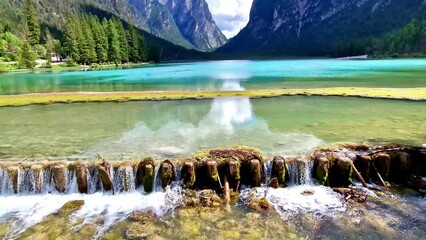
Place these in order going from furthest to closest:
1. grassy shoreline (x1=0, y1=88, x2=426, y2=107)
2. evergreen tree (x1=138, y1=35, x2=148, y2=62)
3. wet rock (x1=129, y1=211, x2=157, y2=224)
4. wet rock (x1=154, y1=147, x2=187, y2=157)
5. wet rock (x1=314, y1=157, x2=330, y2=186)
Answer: evergreen tree (x1=138, y1=35, x2=148, y2=62) < grassy shoreline (x1=0, y1=88, x2=426, y2=107) < wet rock (x1=154, y1=147, x2=187, y2=157) < wet rock (x1=314, y1=157, x2=330, y2=186) < wet rock (x1=129, y1=211, x2=157, y2=224)

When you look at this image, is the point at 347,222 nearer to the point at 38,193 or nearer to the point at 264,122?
the point at 38,193

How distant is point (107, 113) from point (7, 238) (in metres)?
22.9

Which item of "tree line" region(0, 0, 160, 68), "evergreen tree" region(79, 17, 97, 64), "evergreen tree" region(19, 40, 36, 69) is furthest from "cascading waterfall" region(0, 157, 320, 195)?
"evergreen tree" region(79, 17, 97, 64)

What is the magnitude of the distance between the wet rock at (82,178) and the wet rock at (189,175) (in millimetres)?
4413

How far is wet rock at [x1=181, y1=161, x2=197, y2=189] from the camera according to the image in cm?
1575

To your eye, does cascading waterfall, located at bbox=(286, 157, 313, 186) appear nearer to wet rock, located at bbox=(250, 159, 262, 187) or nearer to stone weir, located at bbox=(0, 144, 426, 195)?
stone weir, located at bbox=(0, 144, 426, 195)

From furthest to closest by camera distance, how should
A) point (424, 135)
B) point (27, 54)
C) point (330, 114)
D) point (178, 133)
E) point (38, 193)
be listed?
point (27, 54) < point (330, 114) < point (178, 133) < point (424, 135) < point (38, 193)

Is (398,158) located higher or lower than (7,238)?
higher

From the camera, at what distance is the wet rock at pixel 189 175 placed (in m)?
15.8

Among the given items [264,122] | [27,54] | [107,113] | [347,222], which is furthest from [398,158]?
[27,54]

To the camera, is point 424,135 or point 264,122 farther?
point 264,122

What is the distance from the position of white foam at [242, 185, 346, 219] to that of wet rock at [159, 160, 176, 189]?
3.88 meters

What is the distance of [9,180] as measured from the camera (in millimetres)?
16078

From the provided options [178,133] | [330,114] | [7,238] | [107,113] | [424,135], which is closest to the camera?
[7,238]
